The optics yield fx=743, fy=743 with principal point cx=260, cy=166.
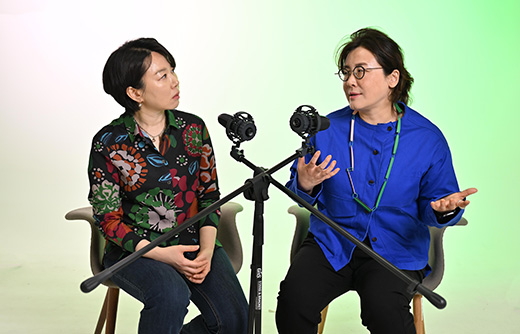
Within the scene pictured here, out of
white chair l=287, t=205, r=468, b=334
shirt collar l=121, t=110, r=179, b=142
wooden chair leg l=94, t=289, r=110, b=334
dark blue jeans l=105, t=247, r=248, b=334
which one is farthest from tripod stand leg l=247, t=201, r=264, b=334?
wooden chair leg l=94, t=289, r=110, b=334

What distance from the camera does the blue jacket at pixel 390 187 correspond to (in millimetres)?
2471

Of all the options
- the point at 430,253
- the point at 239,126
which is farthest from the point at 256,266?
the point at 430,253

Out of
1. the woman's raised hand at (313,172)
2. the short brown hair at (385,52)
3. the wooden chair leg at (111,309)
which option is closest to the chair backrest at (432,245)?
the woman's raised hand at (313,172)

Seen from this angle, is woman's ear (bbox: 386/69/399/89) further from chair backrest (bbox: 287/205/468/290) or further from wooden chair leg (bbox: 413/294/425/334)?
wooden chair leg (bbox: 413/294/425/334)

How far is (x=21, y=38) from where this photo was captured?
4.86 m

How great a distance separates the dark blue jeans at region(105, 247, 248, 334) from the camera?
88.8 inches

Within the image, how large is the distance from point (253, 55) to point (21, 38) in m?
1.56

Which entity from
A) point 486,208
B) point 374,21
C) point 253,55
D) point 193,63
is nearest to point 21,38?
point 193,63

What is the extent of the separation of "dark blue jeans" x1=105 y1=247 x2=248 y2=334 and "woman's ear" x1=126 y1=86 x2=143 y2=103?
1.71 ft

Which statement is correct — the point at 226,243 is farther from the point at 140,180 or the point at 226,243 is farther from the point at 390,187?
the point at 390,187

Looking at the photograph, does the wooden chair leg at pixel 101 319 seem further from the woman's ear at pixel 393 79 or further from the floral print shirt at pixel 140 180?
the woman's ear at pixel 393 79

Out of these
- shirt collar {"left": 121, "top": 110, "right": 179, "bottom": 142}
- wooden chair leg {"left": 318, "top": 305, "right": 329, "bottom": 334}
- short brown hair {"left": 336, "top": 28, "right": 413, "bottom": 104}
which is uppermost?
short brown hair {"left": 336, "top": 28, "right": 413, "bottom": 104}

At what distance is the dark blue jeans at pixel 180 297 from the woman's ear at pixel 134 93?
1.71 ft

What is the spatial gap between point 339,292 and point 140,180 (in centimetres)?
75
